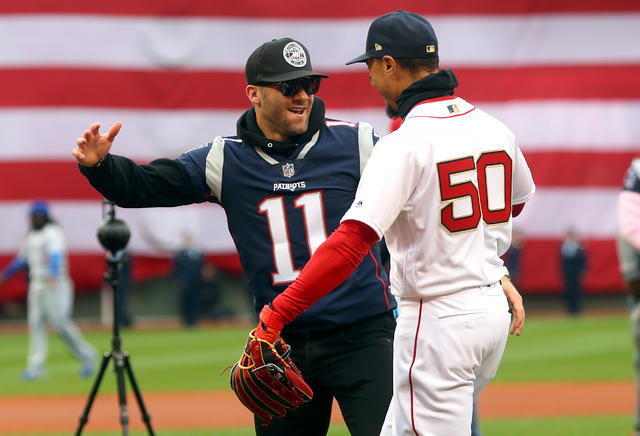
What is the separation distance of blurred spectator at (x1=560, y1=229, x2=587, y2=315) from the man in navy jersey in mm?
19117

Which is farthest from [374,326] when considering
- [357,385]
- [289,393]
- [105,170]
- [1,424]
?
[1,424]

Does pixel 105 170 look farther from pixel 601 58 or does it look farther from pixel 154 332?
pixel 601 58

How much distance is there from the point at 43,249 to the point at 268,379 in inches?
390

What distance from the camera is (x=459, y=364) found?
3551 millimetres

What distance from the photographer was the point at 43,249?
13.0 meters

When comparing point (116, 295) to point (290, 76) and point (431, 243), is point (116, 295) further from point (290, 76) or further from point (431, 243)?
point (431, 243)

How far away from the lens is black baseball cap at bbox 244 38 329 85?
432cm

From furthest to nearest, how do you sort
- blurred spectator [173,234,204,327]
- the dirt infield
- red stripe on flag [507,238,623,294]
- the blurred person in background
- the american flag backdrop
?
red stripe on flag [507,238,623,294], blurred spectator [173,234,204,327], the american flag backdrop, the dirt infield, the blurred person in background

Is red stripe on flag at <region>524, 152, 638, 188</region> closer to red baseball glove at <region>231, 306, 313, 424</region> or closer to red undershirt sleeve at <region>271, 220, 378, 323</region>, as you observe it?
red baseball glove at <region>231, 306, 313, 424</region>

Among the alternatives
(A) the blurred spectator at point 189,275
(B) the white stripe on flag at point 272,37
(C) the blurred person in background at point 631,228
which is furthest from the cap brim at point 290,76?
(B) the white stripe on flag at point 272,37

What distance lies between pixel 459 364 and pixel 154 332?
61.8 ft

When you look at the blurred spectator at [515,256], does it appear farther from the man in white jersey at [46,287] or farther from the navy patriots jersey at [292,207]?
the navy patriots jersey at [292,207]

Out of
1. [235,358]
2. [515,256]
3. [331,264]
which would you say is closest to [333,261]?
[331,264]

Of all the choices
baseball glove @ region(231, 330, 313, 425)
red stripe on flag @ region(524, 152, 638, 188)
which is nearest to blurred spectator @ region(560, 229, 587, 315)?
red stripe on flag @ region(524, 152, 638, 188)
